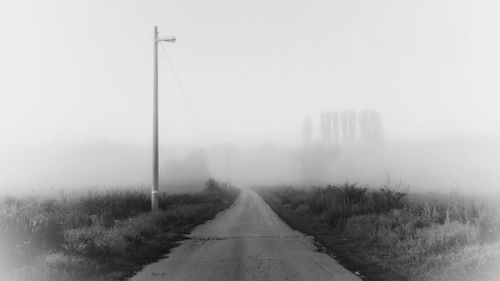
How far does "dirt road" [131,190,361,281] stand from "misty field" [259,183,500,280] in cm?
86

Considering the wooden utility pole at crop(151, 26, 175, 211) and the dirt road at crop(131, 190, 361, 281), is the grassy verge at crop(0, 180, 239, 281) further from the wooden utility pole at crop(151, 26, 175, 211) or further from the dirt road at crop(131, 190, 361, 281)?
the wooden utility pole at crop(151, 26, 175, 211)

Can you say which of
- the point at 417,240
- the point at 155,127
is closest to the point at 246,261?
the point at 417,240

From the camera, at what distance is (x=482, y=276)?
8406 millimetres

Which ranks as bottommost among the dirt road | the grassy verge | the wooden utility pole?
the dirt road

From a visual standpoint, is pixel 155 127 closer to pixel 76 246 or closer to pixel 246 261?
pixel 76 246

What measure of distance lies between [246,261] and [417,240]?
4.98 metres

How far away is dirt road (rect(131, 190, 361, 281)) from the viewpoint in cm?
941

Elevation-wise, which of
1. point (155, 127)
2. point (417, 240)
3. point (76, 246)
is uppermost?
point (155, 127)

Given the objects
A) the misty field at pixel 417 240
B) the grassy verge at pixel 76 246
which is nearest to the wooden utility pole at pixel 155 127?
the grassy verge at pixel 76 246

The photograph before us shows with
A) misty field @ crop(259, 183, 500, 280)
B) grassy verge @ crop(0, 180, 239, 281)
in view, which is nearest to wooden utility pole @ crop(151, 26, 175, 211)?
grassy verge @ crop(0, 180, 239, 281)

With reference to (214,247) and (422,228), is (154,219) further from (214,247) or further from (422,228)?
(422,228)

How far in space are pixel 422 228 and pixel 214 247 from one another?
669cm

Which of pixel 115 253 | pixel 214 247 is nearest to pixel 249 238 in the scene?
pixel 214 247

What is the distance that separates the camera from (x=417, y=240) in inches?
469
